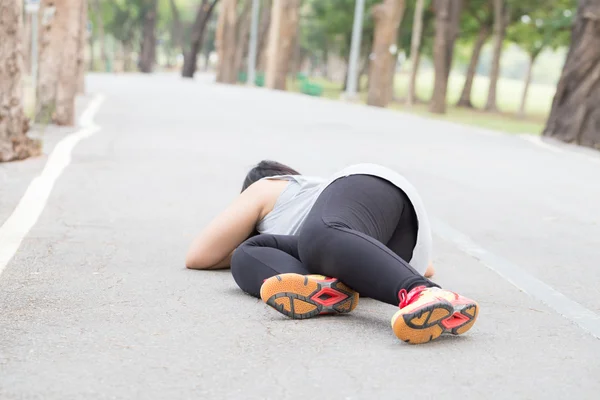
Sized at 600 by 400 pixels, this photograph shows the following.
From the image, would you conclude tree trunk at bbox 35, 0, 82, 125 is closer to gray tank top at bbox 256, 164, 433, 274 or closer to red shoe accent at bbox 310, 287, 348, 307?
gray tank top at bbox 256, 164, 433, 274

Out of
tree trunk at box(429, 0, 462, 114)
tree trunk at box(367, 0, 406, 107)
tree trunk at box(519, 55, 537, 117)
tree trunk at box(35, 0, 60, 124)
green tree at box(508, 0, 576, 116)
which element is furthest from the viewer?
tree trunk at box(519, 55, 537, 117)

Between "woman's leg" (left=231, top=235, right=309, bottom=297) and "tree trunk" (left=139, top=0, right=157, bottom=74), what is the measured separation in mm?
65380

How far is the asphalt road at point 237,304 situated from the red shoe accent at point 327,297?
0.09 metres

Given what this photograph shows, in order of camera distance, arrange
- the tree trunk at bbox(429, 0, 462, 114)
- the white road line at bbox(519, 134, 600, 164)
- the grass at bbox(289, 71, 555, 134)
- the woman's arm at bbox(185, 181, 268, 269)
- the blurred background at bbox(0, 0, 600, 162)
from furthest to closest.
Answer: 1. the tree trunk at bbox(429, 0, 462, 114)
2. the grass at bbox(289, 71, 555, 134)
3. the blurred background at bbox(0, 0, 600, 162)
4. the white road line at bbox(519, 134, 600, 164)
5. the woman's arm at bbox(185, 181, 268, 269)

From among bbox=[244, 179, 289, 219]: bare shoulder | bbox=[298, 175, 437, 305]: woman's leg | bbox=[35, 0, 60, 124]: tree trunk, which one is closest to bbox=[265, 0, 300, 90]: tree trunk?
bbox=[35, 0, 60, 124]: tree trunk

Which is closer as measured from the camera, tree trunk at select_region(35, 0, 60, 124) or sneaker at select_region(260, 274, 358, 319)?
sneaker at select_region(260, 274, 358, 319)

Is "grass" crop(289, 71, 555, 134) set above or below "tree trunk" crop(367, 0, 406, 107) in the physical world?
below

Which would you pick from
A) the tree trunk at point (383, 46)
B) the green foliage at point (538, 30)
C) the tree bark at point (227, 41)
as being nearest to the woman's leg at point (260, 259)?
the tree trunk at point (383, 46)

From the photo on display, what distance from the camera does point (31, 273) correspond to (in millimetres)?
5562

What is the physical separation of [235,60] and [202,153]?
145 ft

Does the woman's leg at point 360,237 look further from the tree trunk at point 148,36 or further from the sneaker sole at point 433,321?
the tree trunk at point 148,36

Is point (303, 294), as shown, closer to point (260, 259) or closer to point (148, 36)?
point (260, 259)

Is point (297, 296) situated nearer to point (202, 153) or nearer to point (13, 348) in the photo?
point (13, 348)

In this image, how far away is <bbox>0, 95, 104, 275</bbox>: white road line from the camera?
6397 millimetres
